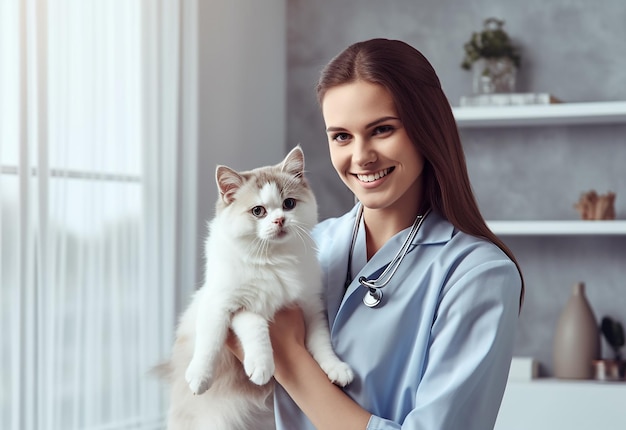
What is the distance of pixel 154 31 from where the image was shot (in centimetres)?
290

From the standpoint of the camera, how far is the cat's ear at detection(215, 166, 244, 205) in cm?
169

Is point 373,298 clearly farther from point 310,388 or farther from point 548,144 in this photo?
point 548,144

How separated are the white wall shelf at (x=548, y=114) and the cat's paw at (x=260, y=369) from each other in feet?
6.72

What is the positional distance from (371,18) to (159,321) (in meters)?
1.78

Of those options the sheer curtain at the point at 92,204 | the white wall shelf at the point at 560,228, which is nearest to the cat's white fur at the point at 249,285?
the sheer curtain at the point at 92,204

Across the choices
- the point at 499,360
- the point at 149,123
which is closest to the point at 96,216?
the point at 149,123

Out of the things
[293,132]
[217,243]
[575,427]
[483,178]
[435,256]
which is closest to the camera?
[435,256]

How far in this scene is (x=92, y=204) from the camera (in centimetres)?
258

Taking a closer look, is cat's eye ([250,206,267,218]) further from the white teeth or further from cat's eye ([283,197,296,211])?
the white teeth

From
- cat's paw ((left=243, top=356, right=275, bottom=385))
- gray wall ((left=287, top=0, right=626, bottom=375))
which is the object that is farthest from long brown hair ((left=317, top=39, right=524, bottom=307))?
gray wall ((left=287, top=0, right=626, bottom=375))

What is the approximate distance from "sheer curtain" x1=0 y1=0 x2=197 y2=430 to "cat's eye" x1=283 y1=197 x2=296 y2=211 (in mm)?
747

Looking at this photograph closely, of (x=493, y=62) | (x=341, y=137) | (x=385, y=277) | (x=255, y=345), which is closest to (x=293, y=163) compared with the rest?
(x=341, y=137)

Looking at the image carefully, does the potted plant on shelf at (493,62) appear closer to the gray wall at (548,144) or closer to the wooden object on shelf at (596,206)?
the gray wall at (548,144)

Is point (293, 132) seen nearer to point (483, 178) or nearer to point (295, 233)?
point (483, 178)
